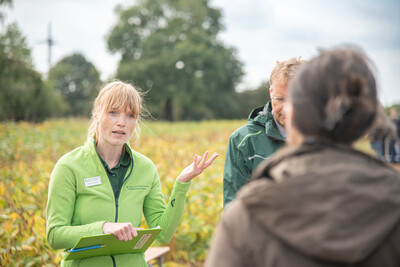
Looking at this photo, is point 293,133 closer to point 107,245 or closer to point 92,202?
point 107,245

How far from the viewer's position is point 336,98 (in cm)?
100

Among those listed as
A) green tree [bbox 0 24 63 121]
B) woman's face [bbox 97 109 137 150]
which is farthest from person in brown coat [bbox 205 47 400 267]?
green tree [bbox 0 24 63 121]

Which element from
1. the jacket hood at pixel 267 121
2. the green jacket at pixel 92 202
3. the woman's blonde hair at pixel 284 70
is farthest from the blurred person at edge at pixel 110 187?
the woman's blonde hair at pixel 284 70

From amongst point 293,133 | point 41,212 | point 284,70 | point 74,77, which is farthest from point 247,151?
point 74,77

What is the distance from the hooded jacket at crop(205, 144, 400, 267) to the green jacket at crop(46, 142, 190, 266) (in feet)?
3.85

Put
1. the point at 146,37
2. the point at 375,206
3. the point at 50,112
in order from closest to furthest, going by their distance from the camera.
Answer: the point at 375,206 → the point at 50,112 → the point at 146,37

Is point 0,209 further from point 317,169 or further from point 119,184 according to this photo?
point 317,169

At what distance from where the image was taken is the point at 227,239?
3.35ft

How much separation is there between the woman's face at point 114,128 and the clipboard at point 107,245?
56cm

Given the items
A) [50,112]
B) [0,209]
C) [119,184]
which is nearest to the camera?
[119,184]

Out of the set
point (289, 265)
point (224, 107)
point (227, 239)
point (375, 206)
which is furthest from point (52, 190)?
point (224, 107)

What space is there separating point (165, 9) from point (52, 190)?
33.4 meters

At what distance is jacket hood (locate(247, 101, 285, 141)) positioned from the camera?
7.48 feet

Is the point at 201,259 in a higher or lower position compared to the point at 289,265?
lower
